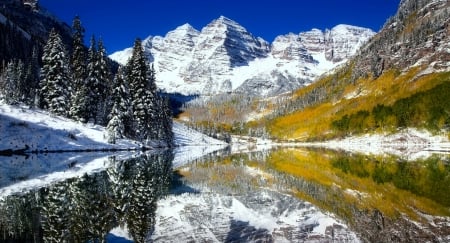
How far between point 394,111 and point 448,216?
6025 inches

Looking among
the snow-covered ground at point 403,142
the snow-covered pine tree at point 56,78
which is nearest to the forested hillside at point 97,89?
the snow-covered pine tree at point 56,78

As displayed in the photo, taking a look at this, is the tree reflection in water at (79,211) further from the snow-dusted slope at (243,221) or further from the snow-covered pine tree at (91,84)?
the snow-covered pine tree at (91,84)

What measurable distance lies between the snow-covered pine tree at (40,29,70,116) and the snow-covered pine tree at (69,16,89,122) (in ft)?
6.97

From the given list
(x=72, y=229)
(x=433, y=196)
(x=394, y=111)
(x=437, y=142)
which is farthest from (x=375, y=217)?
(x=394, y=111)

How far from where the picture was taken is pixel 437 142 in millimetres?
128625

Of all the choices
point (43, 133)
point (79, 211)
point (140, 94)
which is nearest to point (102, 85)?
point (140, 94)

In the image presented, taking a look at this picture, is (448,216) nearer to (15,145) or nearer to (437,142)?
(15,145)

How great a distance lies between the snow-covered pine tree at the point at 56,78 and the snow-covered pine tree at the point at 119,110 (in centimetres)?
961

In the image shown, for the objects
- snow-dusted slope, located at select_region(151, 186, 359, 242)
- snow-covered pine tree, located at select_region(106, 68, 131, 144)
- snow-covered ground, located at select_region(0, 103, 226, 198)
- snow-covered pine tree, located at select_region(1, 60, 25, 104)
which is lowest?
snow-dusted slope, located at select_region(151, 186, 359, 242)

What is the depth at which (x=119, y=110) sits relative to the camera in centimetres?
8806

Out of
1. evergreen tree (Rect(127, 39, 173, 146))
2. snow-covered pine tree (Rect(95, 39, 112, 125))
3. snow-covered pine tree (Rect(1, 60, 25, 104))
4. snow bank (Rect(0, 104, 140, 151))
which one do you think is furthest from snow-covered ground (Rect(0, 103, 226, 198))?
snow-covered pine tree (Rect(1, 60, 25, 104))

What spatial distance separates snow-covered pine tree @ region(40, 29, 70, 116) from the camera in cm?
8544

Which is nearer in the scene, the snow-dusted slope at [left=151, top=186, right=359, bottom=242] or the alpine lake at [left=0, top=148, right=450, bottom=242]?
the alpine lake at [left=0, top=148, right=450, bottom=242]

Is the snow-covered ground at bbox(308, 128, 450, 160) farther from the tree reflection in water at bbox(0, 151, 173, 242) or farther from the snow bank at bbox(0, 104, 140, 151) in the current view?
the tree reflection in water at bbox(0, 151, 173, 242)
